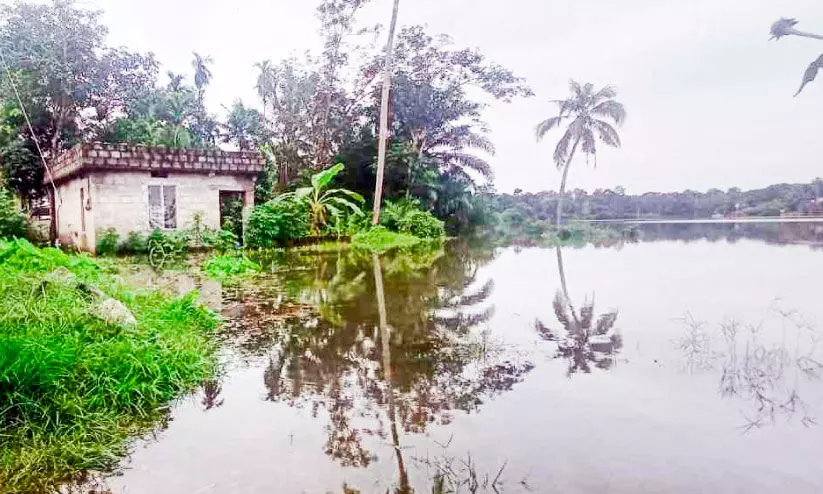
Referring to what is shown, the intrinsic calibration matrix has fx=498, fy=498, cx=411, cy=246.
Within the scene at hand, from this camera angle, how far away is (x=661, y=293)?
272 inches

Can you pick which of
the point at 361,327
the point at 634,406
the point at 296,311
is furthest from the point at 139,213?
the point at 634,406

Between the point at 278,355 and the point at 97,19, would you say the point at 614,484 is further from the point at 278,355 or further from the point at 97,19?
the point at 97,19

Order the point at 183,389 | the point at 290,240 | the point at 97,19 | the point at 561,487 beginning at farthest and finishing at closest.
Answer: the point at 97,19
the point at 290,240
the point at 183,389
the point at 561,487

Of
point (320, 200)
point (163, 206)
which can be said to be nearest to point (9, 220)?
point (163, 206)

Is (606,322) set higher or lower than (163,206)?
lower

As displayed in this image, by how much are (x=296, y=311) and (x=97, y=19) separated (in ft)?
58.3

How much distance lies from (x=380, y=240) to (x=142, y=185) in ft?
23.8

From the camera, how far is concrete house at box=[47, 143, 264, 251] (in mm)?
12242

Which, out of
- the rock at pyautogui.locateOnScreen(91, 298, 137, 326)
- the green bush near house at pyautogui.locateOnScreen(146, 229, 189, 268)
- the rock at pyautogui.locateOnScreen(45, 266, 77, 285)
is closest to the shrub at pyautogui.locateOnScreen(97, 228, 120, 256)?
the green bush near house at pyautogui.locateOnScreen(146, 229, 189, 268)

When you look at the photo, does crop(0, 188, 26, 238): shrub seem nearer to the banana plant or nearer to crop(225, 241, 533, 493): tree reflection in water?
the banana plant

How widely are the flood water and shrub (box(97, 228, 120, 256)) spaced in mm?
7423

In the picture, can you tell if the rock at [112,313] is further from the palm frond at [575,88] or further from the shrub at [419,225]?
the palm frond at [575,88]

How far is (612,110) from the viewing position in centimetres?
2556

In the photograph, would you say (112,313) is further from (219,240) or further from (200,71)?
(200,71)
